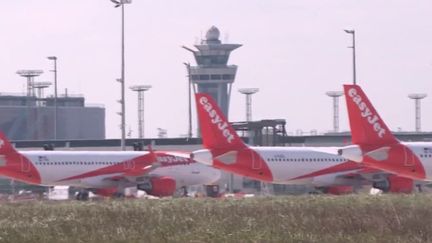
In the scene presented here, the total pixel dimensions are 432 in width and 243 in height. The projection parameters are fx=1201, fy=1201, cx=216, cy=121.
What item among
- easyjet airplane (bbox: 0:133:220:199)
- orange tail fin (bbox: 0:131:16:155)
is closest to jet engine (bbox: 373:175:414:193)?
easyjet airplane (bbox: 0:133:220:199)

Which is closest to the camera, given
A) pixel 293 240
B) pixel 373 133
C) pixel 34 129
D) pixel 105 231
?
pixel 293 240

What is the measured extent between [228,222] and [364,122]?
23.4 metres

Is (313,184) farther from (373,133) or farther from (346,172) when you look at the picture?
(373,133)

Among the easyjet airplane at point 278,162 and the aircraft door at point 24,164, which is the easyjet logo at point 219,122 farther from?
the aircraft door at point 24,164

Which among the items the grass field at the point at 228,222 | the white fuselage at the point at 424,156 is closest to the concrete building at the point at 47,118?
the white fuselage at the point at 424,156

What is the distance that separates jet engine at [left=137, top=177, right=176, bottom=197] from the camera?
76.2 meters

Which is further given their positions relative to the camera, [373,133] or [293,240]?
[373,133]

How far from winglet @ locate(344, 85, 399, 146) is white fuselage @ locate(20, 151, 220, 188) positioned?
61.3 ft

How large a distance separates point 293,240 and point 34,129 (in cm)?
14267

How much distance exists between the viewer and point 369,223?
125 feet

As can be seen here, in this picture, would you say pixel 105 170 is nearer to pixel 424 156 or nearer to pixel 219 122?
pixel 219 122

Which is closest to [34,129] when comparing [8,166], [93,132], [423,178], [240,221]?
[93,132]

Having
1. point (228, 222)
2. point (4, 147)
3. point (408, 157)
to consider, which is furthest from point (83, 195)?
point (228, 222)

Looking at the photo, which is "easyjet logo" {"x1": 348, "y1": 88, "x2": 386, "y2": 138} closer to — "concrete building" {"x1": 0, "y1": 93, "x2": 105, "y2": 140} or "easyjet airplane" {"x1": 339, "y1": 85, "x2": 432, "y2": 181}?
"easyjet airplane" {"x1": 339, "y1": 85, "x2": 432, "y2": 181}
